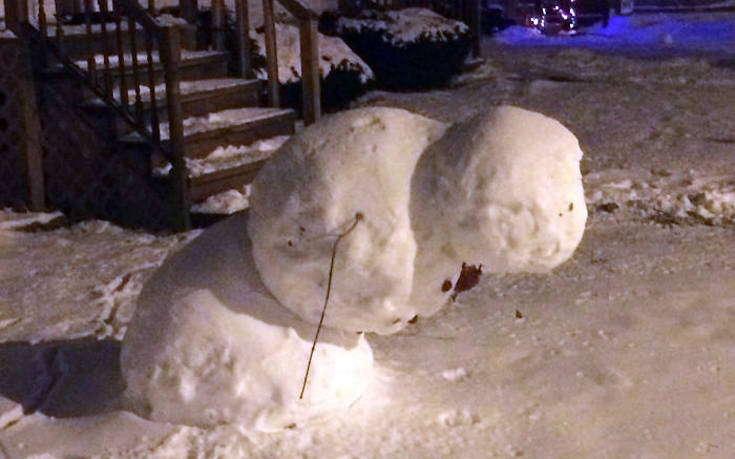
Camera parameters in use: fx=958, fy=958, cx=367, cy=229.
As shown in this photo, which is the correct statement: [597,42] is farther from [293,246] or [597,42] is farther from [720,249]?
A: [293,246]

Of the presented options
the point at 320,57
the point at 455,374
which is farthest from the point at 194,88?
the point at 455,374

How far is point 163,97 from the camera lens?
23.7ft

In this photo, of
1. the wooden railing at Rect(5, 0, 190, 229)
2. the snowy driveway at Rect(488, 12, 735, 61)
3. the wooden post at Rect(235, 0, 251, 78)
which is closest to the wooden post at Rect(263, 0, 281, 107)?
the wooden post at Rect(235, 0, 251, 78)

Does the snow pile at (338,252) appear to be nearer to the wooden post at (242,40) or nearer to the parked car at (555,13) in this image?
the wooden post at (242,40)

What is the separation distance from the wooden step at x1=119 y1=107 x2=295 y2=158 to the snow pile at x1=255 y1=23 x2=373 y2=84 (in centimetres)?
172

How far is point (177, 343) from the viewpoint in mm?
3443

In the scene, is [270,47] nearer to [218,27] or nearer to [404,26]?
[218,27]

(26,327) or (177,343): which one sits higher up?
(177,343)

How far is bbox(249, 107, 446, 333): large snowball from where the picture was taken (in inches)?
122

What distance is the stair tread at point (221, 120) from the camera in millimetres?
6984

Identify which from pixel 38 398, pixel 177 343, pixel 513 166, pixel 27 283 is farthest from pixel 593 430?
→ pixel 27 283

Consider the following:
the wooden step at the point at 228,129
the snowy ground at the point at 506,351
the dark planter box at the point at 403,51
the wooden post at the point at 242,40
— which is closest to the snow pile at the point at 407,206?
the snowy ground at the point at 506,351

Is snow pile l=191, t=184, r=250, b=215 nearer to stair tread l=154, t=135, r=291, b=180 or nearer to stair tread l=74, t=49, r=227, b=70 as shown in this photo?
stair tread l=154, t=135, r=291, b=180

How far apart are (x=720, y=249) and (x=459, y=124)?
3328mm
